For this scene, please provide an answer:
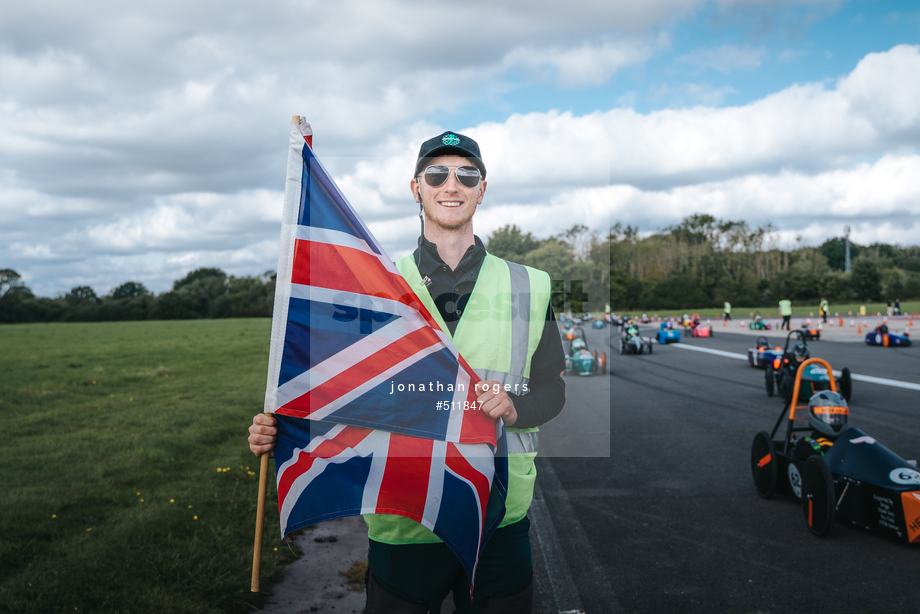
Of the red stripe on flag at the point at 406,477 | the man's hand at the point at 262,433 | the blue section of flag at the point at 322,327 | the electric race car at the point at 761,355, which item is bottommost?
the electric race car at the point at 761,355

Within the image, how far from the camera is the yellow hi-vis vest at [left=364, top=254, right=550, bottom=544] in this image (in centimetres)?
216

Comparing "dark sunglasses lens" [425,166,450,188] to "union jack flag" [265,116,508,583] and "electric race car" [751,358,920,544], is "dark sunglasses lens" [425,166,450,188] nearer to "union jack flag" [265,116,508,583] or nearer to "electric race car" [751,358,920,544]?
"union jack flag" [265,116,508,583]

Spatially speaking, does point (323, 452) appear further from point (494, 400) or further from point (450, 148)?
point (450, 148)

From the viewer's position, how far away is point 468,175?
2.16 metres

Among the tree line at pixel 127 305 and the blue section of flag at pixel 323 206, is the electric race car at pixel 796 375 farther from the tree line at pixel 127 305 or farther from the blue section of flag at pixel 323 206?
the tree line at pixel 127 305

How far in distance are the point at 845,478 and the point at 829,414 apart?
636 millimetres

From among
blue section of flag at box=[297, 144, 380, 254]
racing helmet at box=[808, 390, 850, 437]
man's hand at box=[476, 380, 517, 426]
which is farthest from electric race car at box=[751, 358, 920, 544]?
blue section of flag at box=[297, 144, 380, 254]

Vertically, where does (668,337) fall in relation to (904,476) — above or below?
below

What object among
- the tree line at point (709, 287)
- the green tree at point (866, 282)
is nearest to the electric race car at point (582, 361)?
the tree line at point (709, 287)

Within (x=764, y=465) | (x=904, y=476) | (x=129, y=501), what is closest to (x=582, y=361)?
(x=764, y=465)

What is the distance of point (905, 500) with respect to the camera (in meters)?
4.44

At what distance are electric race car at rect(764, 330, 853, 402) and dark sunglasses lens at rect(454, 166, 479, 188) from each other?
15.3 ft

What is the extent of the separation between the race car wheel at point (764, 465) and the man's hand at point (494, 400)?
15.3 feet

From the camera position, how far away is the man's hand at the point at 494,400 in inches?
79.6
